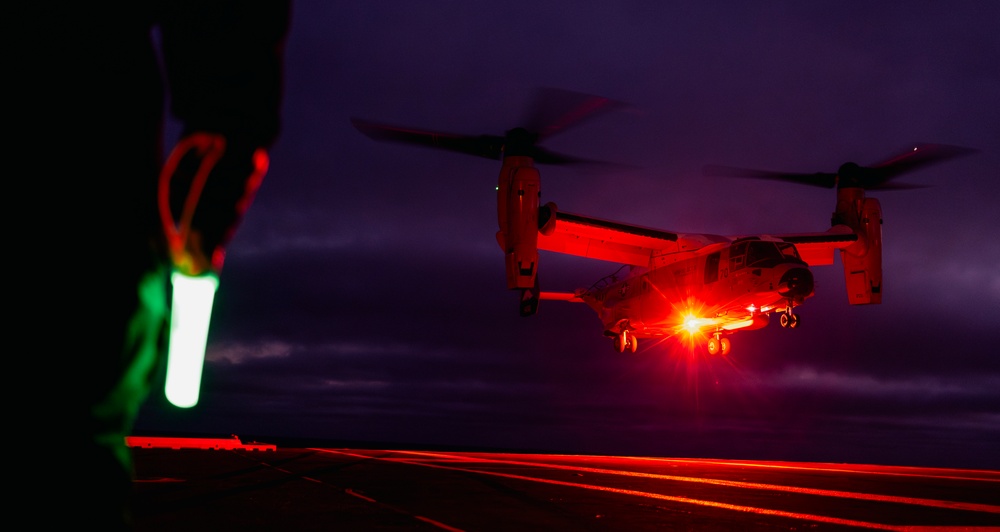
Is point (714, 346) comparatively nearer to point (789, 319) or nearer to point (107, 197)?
point (789, 319)

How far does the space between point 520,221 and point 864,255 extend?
44.7ft

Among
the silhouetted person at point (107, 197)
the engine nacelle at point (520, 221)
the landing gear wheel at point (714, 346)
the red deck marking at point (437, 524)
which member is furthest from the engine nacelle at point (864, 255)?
the silhouetted person at point (107, 197)

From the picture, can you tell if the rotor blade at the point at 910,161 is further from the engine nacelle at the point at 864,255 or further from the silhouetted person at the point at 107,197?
the silhouetted person at the point at 107,197

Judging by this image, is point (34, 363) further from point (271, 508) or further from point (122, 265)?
point (271, 508)

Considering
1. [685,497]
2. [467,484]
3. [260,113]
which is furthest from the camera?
[467,484]

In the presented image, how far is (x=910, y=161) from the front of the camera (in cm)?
2961

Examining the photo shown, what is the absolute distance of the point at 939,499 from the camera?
30.4 ft

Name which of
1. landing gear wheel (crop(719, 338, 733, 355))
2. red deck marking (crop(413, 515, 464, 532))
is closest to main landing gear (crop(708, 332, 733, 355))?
landing gear wheel (crop(719, 338, 733, 355))

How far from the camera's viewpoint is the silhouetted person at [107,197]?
153cm

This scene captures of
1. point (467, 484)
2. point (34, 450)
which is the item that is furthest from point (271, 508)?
point (34, 450)

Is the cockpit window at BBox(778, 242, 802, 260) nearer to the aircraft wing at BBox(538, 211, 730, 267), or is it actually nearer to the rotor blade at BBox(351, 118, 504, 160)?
the aircraft wing at BBox(538, 211, 730, 267)

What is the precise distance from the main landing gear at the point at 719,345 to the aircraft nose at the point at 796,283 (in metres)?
5.87

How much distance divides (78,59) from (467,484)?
33.8ft

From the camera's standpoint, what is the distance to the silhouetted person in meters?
1.53
